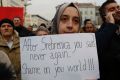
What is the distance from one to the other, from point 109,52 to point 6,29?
306cm

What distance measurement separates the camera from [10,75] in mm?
2830

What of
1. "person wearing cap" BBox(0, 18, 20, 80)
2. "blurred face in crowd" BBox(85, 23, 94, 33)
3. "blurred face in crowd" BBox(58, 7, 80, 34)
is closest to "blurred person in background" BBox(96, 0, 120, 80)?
"blurred face in crowd" BBox(58, 7, 80, 34)

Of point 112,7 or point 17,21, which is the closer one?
point 112,7

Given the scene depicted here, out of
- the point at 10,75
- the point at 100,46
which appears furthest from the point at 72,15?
the point at 10,75

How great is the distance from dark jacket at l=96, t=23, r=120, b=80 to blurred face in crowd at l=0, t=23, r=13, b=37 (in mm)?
2808

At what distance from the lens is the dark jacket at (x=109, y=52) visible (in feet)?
10.5

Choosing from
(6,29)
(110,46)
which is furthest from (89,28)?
(110,46)

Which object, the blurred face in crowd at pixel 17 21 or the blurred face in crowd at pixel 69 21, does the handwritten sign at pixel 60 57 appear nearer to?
the blurred face in crowd at pixel 69 21

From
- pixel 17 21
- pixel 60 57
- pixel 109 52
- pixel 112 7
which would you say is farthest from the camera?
pixel 17 21

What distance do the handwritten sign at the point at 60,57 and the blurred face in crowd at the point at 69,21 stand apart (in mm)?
55

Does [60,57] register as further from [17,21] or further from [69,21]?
[17,21]

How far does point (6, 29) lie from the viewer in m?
6.09

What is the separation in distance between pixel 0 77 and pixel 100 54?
866 millimetres

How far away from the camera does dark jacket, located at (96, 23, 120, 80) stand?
321 centimetres
